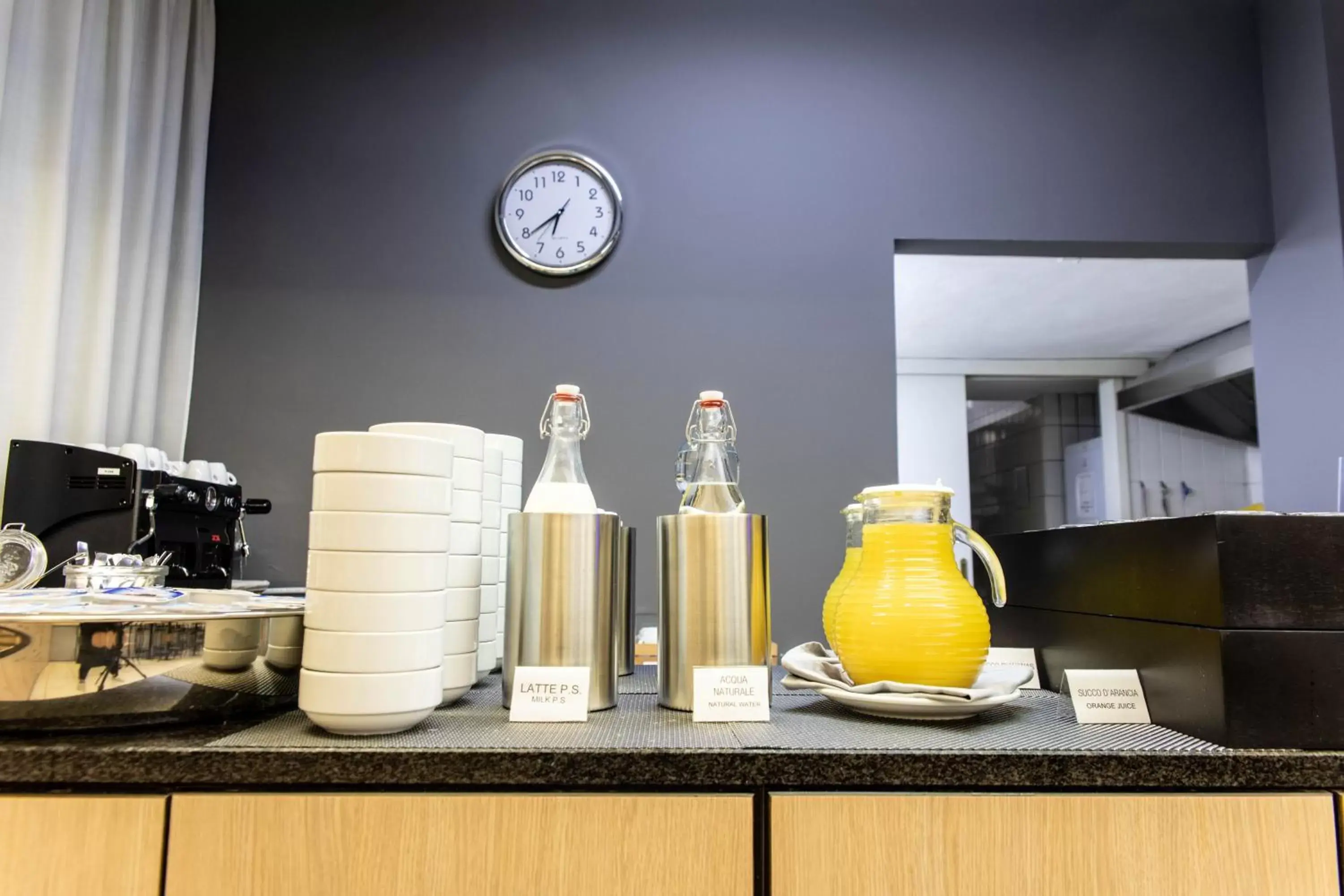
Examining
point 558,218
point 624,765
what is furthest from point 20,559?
point 558,218

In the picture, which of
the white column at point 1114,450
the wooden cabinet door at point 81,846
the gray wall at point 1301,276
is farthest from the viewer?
the white column at point 1114,450

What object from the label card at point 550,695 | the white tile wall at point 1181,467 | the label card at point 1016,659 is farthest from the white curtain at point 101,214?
the white tile wall at point 1181,467

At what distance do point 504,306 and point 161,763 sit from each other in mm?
1497

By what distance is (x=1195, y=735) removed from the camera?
73 cm

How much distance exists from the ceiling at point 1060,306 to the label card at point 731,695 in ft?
8.26

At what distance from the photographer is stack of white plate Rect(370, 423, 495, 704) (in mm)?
829

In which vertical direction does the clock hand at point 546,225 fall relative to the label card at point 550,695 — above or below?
above

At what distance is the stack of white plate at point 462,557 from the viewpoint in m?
0.83

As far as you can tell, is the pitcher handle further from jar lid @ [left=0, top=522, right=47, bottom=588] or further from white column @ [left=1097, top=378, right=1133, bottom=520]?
white column @ [left=1097, top=378, right=1133, bottom=520]

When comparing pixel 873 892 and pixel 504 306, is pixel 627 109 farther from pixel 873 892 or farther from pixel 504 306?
pixel 873 892

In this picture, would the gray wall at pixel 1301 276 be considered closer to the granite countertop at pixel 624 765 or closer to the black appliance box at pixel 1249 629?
the black appliance box at pixel 1249 629

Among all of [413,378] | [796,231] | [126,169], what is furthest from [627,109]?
[126,169]

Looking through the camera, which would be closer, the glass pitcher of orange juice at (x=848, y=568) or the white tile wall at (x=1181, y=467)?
the glass pitcher of orange juice at (x=848, y=568)

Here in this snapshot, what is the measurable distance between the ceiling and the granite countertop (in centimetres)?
254
